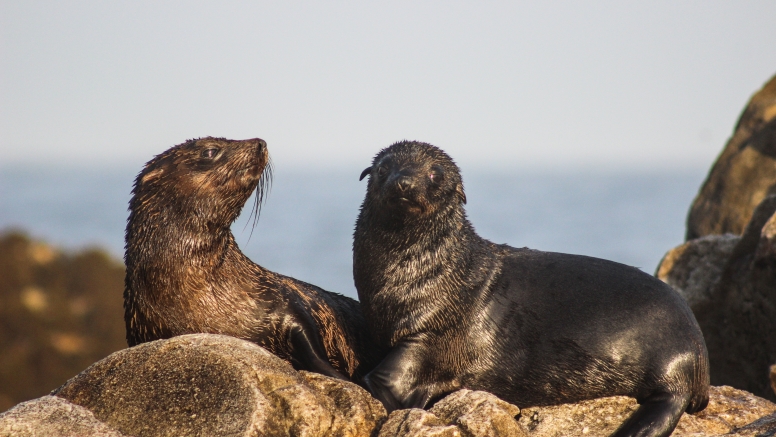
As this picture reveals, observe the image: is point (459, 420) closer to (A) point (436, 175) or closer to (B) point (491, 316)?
(B) point (491, 316)

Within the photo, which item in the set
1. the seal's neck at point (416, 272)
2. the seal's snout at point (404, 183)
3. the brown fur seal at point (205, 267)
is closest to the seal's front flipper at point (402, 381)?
the seal's neck at point (416, 272)

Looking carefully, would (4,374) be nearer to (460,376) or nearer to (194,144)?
(194,144)

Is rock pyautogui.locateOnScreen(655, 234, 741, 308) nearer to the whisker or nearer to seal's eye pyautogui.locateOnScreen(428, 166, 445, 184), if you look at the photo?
seal's eye pyautogui.locateOnScreen(428, 166, 445, 184)

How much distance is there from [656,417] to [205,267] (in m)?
3.36

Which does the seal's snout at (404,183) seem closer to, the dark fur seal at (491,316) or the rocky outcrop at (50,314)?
the dark fur seal at (491,316)

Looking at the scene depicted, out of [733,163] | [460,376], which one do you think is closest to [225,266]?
[460,376]

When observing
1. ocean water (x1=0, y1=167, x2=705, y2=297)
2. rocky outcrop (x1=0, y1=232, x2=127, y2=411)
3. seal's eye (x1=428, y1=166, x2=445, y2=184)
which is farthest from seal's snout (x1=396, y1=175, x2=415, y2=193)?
ocean water (x1=0, y1=167, x2=705, y2=297)

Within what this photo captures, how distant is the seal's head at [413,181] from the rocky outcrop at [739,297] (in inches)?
117

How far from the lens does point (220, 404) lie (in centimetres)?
487

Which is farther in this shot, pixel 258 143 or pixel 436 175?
pixel 258 143

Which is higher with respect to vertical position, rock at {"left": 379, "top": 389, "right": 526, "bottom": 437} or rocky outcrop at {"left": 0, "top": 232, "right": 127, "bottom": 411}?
rock at {"left": 379, "top": 389, "right": 526, "bottom": 437}

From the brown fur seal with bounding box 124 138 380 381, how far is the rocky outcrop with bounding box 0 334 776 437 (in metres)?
0.92

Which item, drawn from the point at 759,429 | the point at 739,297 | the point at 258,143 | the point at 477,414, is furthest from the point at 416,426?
the point at 739,297

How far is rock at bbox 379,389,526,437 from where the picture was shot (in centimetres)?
488
